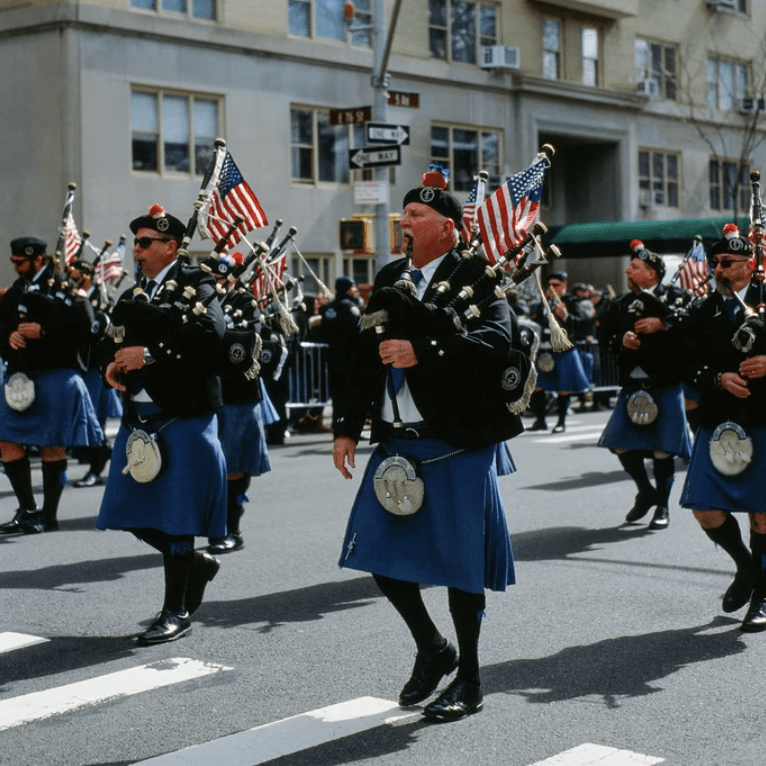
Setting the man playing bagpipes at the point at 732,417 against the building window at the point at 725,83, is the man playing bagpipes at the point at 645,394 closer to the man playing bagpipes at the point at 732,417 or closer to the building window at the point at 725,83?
the man playing bagpipes at the point at 732,417

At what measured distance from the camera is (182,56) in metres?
23.4

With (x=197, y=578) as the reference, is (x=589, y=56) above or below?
above

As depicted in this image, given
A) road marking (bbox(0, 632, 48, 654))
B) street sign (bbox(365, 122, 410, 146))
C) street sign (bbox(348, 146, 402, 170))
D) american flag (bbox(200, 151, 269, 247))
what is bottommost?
road marking (bbox(0, 632, 48, 654))

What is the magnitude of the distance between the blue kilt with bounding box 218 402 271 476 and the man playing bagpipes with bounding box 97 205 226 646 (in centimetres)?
246

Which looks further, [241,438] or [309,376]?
[309,376]

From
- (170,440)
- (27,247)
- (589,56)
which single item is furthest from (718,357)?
(589,56)

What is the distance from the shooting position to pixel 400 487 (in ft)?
16.0

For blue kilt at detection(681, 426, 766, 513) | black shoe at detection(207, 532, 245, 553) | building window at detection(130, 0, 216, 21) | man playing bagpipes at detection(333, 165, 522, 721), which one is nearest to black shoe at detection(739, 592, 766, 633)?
blue kilt at detection(681, 426, 766, 513)

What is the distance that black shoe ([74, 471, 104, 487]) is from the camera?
11961 mm

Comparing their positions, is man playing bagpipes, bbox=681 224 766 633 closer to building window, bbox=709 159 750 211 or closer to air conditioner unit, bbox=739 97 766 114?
building window, bbox=709 159 750 211

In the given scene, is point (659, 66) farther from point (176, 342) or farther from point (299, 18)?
point (176, 342)

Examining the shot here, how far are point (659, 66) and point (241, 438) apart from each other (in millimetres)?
28538

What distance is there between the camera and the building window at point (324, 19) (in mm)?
25250

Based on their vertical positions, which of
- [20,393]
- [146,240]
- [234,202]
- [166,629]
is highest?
[234,202]
